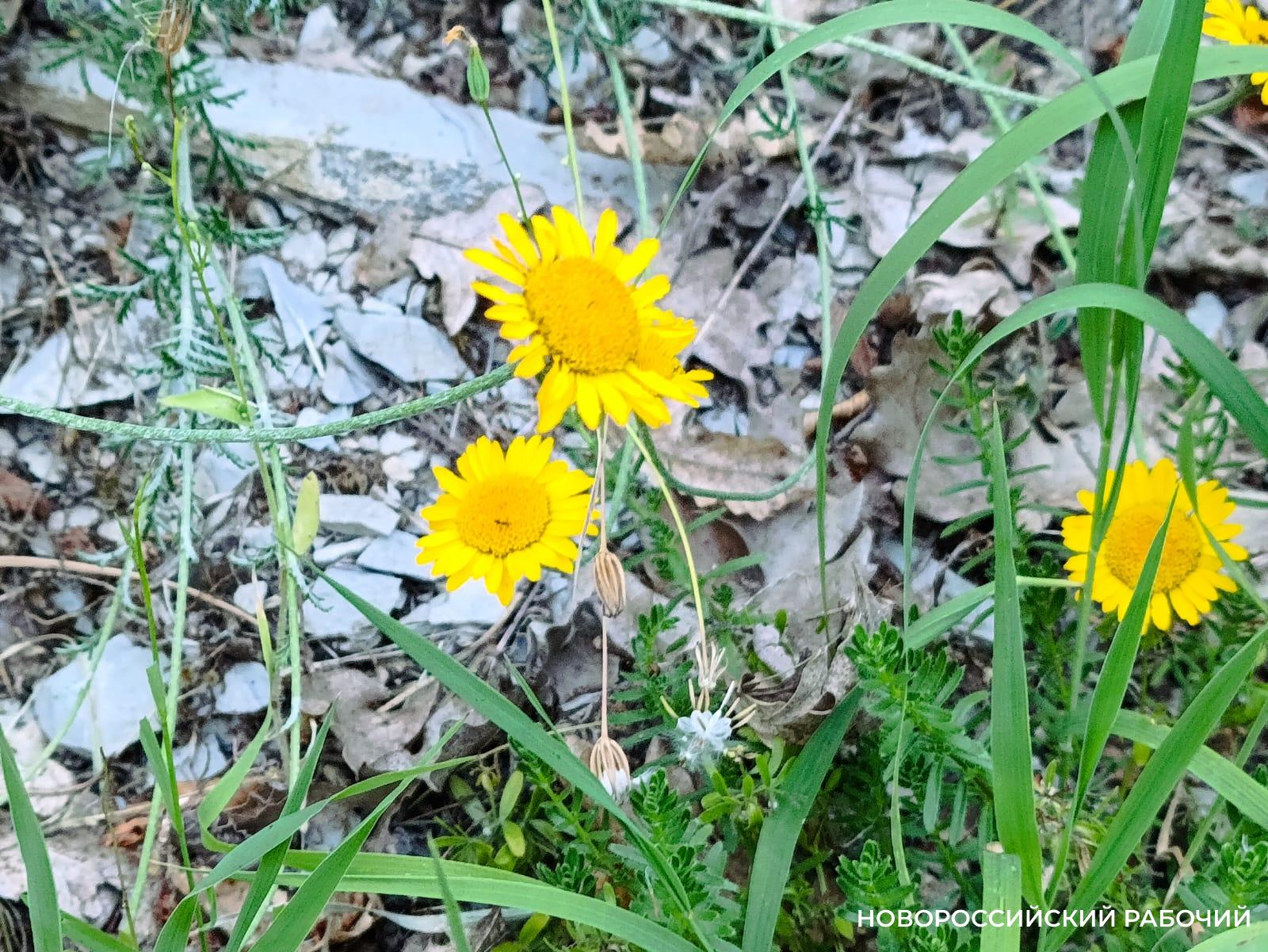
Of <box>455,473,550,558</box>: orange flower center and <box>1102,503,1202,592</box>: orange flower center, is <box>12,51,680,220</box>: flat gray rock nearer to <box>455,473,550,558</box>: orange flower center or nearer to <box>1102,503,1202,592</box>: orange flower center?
<box>455,473,550,558</box>: orange flower center

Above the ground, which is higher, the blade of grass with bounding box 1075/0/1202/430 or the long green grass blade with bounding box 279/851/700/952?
the blade of grass with bounding box 1075/0/1202/430

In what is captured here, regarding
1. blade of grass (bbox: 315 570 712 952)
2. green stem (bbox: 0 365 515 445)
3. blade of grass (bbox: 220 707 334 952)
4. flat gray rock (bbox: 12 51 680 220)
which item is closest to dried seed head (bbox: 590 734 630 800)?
blade of grass (bbox: 315 570 712 952)

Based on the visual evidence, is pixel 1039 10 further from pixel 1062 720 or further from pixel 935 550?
pixel 1062 720

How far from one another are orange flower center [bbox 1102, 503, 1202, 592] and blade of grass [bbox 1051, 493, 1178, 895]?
0.41 metres

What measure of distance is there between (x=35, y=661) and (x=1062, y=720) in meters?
1.59

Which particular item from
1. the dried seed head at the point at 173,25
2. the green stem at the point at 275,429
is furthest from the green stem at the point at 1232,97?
the dried seed head at the point at 173,25

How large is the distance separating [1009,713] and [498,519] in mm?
665

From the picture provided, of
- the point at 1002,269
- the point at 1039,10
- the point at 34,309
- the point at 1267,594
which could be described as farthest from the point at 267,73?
the point at 1267,594

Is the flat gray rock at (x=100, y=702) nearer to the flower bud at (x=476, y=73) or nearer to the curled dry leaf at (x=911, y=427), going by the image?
the flower bud at (x=476, y=73)

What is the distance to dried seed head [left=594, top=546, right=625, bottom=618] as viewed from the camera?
1.04m

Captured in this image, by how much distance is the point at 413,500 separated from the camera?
1.74 m

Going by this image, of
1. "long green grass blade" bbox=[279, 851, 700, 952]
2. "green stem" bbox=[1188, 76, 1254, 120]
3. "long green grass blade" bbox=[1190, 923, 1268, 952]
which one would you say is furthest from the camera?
"green stem" bbox=[1188, 76, 1254, 120]

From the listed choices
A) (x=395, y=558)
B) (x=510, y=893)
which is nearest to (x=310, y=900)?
(x=510, y=893)

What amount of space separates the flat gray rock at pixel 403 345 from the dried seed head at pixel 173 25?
72 centimetres
